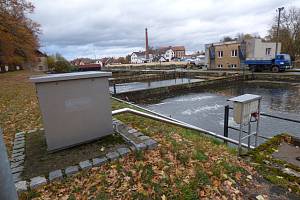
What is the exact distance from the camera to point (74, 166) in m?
2.98

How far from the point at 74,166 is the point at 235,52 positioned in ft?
130

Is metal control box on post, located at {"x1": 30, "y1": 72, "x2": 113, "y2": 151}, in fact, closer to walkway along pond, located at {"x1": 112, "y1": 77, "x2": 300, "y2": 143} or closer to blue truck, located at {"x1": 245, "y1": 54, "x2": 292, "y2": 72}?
walkway along pond, located at {"x1": 112, "y1": 77, "x2": 300, "y2": 143}

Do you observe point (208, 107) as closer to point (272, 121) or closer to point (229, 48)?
point (272, 121)

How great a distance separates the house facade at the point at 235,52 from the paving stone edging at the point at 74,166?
36.7m

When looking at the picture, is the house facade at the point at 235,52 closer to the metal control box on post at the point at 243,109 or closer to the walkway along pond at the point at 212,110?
the walkway along pond at the point at 212,110

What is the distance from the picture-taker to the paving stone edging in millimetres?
2684

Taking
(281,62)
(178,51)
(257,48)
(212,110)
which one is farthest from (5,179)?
(178,51)

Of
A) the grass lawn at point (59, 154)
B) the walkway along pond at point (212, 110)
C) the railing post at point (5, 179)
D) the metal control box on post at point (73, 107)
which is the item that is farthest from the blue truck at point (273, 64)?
the railing post at point (5, 179)

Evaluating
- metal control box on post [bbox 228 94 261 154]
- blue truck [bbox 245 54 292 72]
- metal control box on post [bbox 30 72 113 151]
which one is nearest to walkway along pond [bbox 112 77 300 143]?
metal control box on post [bbox 228 94 261 154]

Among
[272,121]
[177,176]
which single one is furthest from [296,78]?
[177,176]

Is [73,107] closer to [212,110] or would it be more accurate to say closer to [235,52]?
[212,110]

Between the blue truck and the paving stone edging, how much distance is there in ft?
103

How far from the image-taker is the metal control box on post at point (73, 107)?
3.14 m

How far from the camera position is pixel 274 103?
15.3 meters
